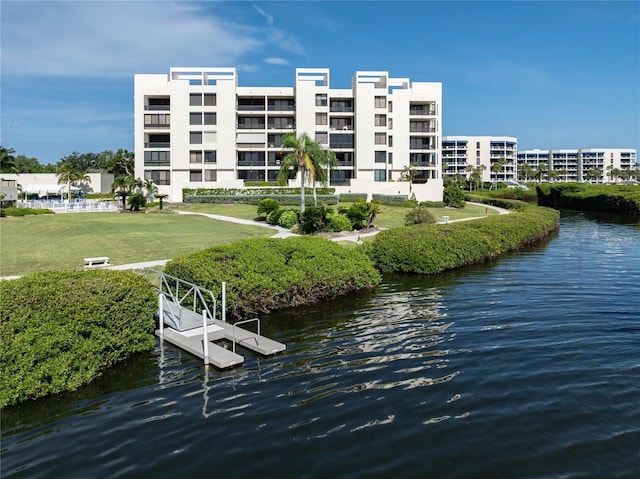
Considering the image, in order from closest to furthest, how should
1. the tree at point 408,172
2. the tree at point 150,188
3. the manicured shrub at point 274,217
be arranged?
1. the manicured shrub at point 274,217
2. the tree at point 150,188
3. the tree at point 408,172

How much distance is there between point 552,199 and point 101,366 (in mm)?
88365

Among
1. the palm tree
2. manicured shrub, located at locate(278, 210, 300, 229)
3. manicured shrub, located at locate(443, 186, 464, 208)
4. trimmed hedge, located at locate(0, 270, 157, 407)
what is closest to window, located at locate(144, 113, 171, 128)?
the palm tree

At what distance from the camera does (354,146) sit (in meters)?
74.1

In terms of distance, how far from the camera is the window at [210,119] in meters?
69.7

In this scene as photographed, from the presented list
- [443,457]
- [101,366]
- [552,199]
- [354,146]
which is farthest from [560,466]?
[552,199]

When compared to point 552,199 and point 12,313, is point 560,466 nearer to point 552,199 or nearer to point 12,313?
point 12,313

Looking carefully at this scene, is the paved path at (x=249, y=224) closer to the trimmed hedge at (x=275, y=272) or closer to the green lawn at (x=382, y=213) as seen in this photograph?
the green lawn at (x=382, y=213)

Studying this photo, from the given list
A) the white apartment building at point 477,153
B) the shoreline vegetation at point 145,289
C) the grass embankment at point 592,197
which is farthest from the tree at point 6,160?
the white apartment building at point 477,153

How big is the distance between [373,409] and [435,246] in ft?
57.9

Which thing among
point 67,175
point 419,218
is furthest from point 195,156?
point 419,218

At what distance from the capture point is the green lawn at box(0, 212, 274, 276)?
23.8m

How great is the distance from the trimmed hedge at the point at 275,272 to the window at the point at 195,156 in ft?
171

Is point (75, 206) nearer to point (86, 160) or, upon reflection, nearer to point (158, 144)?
point (158, 144)

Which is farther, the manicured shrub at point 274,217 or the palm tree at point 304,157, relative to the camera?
the palm tree at point 304,157
